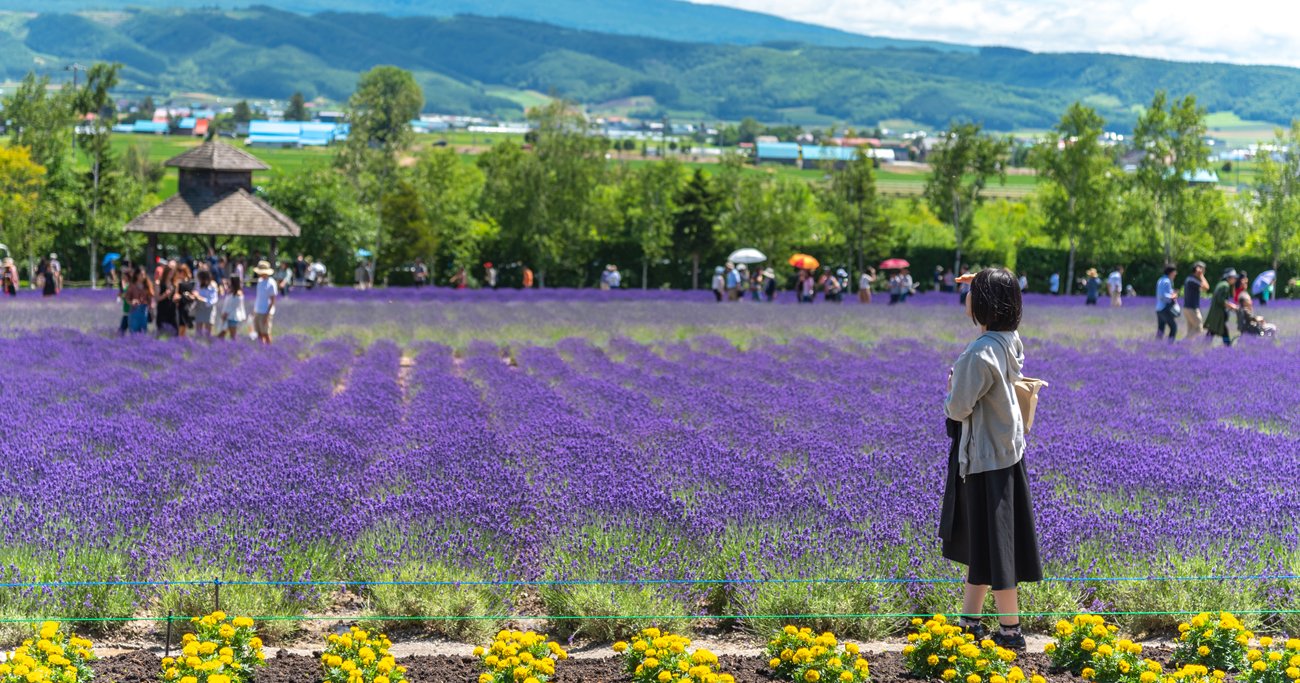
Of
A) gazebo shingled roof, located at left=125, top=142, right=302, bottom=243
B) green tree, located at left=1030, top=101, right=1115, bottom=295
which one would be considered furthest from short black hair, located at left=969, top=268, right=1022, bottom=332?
green tree, located at left=1030, top=101, right=1115, bottom=295

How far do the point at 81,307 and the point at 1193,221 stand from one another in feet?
134

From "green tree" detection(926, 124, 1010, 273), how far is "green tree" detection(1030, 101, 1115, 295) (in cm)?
→ 202

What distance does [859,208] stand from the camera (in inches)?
2135

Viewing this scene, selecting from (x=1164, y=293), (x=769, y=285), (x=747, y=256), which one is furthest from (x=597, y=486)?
(x=747, y=256)

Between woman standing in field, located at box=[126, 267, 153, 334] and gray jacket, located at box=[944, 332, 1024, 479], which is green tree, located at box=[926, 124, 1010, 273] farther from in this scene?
gray jacket, located at box=[944, 332, 1024, 479]

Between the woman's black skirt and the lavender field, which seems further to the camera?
the lavender field

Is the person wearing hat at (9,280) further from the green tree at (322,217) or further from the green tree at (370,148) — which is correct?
the green tree at (370,148)

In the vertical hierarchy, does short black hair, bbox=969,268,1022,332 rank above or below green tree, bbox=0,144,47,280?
above

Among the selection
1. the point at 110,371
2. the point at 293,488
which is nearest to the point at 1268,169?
the point at 110,371

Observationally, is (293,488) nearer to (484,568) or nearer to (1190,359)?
(484,568)

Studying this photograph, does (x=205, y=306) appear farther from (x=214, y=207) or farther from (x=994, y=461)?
(x=214, y=207)

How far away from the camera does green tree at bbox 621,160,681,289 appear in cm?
5322

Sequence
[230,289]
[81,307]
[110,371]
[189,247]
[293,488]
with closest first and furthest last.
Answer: [293,488] < [110,371] < [230,289] < [81,307] < [189,247]

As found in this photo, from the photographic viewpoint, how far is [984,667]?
472 cm
